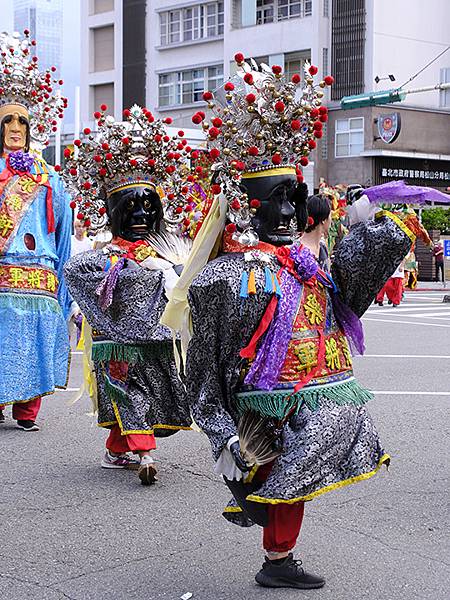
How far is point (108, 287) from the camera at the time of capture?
5820mm

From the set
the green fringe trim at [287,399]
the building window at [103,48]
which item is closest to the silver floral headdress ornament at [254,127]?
the green fringe trim at [287,399]

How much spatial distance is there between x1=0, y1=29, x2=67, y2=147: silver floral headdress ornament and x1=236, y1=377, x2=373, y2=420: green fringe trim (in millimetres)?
4237

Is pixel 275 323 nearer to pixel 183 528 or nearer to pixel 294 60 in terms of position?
pixel 183 528

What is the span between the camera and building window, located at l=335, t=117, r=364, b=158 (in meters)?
38.0

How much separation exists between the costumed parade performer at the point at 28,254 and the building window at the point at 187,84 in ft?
122

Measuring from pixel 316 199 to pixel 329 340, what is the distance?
156 inches

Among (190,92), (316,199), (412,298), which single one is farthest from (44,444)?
(190,92)

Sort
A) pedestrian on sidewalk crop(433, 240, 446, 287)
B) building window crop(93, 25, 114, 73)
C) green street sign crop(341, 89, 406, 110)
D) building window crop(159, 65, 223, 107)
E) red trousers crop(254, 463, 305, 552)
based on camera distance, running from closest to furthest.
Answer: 1. red trousers crop(254, 463, 305, 552)
2. green street sign crop(341, 89, 406, 110)
3. pedestrian on sidewalk crop(433, 240, 446, 287)
4. building window crop(159, 65, 223, 107)
5. building window crop(93, 25, 114, 73)

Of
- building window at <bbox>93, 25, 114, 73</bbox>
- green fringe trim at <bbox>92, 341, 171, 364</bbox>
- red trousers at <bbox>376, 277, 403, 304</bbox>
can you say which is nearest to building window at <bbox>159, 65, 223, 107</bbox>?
building window at <bbox>93, 25, 114, 73</bbox>

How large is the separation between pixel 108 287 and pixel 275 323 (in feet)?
6.96

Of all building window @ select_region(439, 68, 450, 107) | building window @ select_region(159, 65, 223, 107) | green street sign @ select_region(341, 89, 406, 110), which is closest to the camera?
green street sign @ select_region(341, 89, 406, 110)

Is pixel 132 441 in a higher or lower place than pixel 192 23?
lower

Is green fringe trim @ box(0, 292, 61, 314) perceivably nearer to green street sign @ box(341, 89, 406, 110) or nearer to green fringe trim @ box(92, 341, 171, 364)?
green fringe trim @ box(92, 341, 171, 364)

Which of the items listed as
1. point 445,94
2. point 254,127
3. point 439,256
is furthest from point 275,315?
point 439,256
